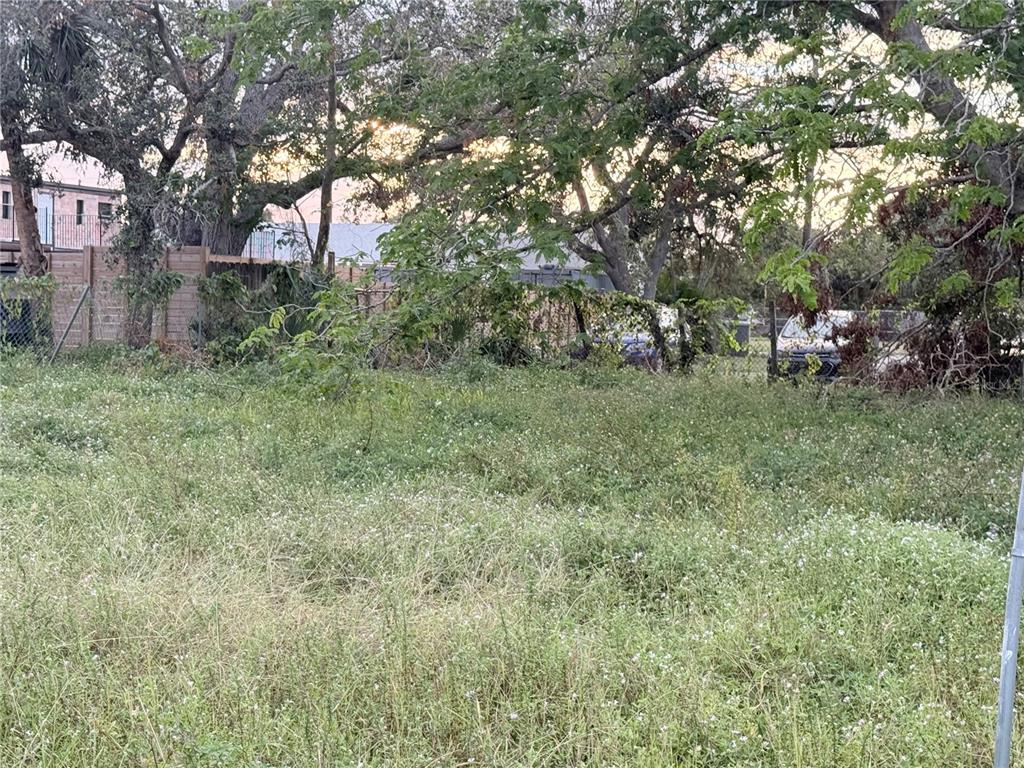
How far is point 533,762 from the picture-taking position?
3609mm

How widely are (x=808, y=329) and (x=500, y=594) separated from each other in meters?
10.7

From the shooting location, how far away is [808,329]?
14.9m

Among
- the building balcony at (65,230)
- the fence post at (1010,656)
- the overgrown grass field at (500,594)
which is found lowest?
the overgrown grass field at (500,594)

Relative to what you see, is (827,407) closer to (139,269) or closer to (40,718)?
(40,718)

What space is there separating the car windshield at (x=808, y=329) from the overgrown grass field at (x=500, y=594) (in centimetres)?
526

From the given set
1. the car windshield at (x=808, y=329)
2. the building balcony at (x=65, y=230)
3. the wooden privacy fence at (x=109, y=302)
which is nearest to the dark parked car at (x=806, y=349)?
the car windshield at (x=808, y=329)

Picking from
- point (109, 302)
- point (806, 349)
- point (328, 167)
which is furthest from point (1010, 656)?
point (109, 302)

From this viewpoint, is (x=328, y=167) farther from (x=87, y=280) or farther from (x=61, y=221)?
(x=61, y=221)

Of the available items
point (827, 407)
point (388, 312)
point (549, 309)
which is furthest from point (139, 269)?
point (827, 407)

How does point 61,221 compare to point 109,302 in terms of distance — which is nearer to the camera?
point 109,302

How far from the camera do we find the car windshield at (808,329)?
47.9ft

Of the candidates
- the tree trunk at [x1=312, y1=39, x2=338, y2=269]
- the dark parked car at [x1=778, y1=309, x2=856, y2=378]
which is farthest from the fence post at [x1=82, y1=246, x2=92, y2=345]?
the dark parked car at [x1=778, y1=309, x2=856, y2=378]

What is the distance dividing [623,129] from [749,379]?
5.49 meters

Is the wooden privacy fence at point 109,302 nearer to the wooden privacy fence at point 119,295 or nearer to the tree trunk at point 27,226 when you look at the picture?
the wooden privacy fence at point 119,295
